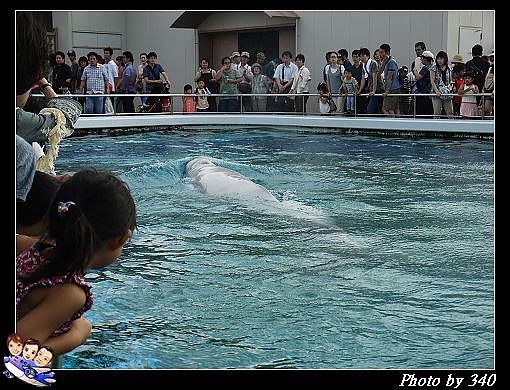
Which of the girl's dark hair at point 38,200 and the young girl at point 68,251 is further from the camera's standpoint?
the girl's dark hair at point 38,200

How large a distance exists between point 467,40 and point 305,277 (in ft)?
48.7

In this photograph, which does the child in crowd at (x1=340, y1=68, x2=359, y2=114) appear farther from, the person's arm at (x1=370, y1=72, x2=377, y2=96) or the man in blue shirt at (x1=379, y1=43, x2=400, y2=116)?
the man in blue shirt at (x1=379, y1=43, x2=400, y2=116)

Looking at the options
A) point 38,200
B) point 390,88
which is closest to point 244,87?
point 390,88

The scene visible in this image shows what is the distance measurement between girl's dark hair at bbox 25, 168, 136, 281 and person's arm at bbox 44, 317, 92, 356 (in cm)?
22

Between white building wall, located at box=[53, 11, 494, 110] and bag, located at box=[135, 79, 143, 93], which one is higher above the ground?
white building wall, located at box=[53, 11, 494, 110]

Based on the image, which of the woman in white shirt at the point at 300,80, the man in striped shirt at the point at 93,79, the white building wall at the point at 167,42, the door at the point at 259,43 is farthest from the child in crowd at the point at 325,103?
the white building wall at the point at 167,42

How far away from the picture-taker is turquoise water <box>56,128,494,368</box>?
4.33m

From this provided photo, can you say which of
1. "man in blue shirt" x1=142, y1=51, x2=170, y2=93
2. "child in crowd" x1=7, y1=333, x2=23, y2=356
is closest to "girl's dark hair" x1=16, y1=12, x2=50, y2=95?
"child in crowd" x1=7, y1=333, x2=23, y2=356

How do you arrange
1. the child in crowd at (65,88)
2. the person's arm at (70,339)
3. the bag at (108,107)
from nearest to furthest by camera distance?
the person's arm at (70,339) < the bag at (108,107) < the child in crowd at (65,88)

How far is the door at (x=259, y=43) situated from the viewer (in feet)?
75.8

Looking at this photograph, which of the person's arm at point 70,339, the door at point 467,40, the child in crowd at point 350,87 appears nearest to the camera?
the person's arm at point 70,339
